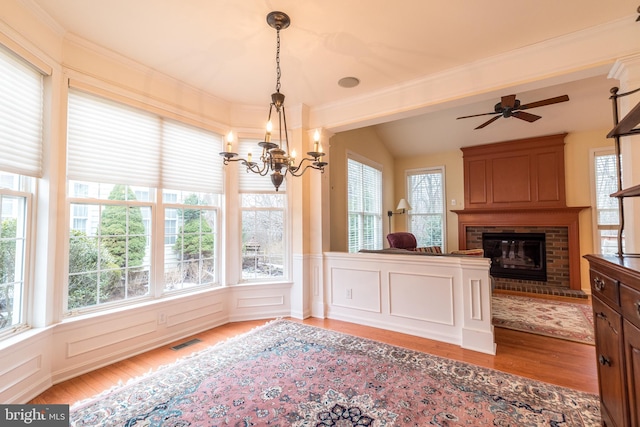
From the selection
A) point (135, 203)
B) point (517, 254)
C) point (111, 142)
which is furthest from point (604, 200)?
point (111, 142)

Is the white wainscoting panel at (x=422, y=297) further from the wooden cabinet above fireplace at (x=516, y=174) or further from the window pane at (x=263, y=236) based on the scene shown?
the wooden cabinet above fireplace at (x=516, y=174)

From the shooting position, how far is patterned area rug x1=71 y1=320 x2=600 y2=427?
1883 millimetres

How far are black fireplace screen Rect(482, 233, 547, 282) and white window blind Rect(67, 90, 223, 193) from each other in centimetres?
543

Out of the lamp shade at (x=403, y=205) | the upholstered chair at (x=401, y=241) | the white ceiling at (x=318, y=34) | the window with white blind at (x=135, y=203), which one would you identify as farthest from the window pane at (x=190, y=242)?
the lamp shade at (x=403, y=205)

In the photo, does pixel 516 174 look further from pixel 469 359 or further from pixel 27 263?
pixel 27 263

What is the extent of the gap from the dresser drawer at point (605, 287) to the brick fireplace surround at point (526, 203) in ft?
14.1

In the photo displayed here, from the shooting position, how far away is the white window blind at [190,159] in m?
3.29

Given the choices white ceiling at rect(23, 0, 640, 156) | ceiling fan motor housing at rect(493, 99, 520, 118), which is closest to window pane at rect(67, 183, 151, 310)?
white ceiling at rect(23, 0, 640, 156)

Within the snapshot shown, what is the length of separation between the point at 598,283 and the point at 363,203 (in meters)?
4.12

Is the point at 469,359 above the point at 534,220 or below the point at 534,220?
below

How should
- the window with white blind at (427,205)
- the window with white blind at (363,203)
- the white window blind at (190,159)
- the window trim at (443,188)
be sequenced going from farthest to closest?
the window with white blind at (427,205), the window trim at (443,188), the window with white blind at (363,203), the white window blind at (190,159)

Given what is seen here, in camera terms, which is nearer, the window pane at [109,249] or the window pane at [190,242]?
the window pane at [109,249]

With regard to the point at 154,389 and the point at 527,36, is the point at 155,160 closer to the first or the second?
the point at 154,389

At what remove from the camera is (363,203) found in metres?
5.62
